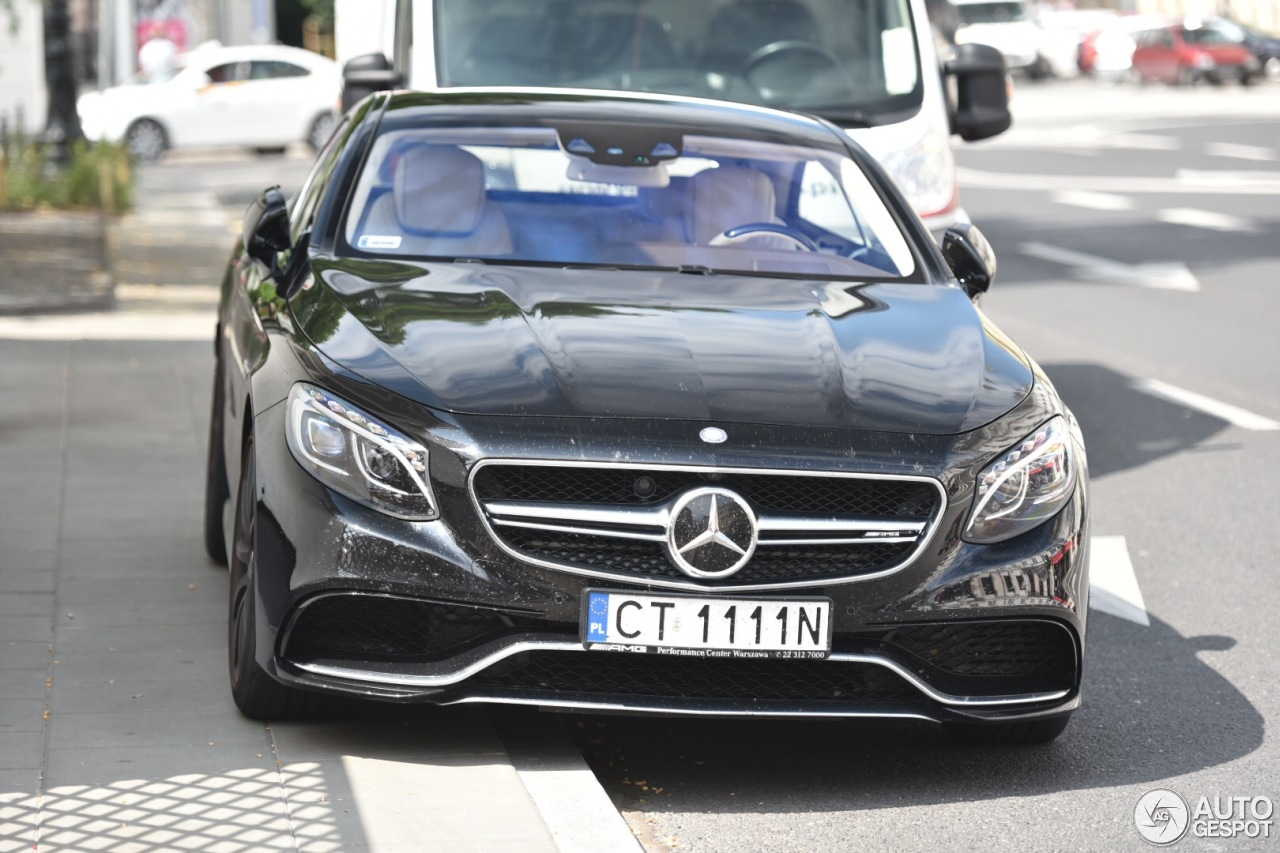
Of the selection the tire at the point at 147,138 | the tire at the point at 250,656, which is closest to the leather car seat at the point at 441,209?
the tire at the point at 250,656

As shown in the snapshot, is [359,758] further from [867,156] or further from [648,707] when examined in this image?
[867,156]

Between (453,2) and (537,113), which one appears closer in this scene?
(537,113)

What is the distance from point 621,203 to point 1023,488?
69.3 inches

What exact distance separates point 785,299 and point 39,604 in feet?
7.77

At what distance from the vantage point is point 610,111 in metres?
6.29

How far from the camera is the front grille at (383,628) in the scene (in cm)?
448

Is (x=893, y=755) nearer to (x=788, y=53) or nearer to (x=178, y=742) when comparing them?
(x=178, y=742)

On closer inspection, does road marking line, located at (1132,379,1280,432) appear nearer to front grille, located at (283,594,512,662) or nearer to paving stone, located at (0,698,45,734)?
front grille, located at (283,594,512,662)

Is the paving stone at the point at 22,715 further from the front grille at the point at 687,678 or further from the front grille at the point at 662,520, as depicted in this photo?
the front grille at the point at 662,520

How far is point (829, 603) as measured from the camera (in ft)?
14.6

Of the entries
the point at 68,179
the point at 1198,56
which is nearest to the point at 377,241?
the point at 68,179

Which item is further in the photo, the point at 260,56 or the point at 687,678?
the point at 260,56

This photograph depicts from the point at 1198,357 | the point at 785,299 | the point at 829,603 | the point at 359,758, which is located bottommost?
the point at 1198,357

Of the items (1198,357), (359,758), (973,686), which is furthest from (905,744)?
(1198,357)
